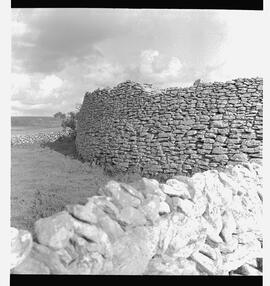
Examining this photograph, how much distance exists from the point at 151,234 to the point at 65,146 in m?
14.3

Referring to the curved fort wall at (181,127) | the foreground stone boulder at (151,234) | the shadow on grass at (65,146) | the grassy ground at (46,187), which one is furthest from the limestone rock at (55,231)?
the shadow on grass at (65,146)

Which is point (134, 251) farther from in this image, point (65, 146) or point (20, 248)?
point (65, 146)

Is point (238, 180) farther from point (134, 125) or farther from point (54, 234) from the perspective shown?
point (134, 125)

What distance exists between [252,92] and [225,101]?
71 centimetres

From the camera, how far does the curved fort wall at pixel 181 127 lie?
8977 millimetres

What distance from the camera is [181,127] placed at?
980 centimetres

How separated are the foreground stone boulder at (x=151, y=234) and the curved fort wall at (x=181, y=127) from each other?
357 centimetres

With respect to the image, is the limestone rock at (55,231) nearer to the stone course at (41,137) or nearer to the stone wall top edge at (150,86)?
the stone wall top edge at (150,86)

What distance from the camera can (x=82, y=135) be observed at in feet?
47.9

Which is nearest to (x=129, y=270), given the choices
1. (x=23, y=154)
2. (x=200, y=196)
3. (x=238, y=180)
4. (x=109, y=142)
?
(x=200, y=196)

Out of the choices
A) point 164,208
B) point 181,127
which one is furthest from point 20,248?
point 181,127

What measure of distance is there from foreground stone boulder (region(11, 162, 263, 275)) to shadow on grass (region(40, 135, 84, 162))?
8.76 meters

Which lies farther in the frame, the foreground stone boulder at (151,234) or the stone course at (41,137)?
the stone course at (41,137)

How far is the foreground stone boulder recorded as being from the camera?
132 inches
